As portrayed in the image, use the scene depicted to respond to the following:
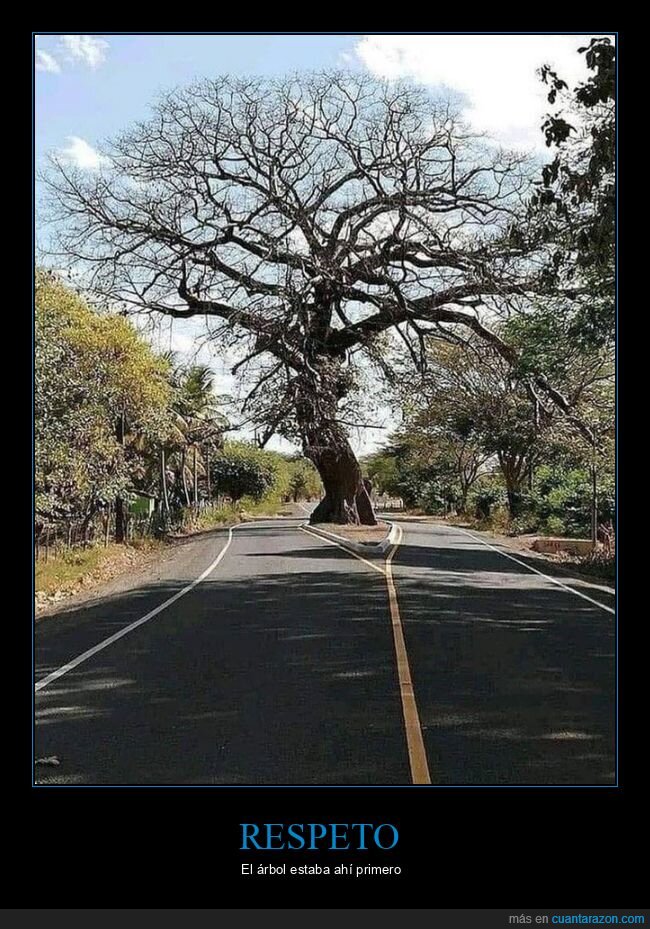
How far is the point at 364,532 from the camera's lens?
16.7 meters

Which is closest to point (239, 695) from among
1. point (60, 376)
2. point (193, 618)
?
point (193, 618)

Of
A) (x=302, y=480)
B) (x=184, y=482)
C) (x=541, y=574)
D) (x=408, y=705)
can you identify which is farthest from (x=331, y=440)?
(x=184, y=482)

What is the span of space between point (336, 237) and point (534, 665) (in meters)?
10.2

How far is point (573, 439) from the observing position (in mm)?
16531

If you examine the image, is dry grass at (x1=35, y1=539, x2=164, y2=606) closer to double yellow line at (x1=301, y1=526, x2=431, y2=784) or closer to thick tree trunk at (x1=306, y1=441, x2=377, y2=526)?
thick tree trunk at (x1=306, y1=441, x2=377, y2=526)

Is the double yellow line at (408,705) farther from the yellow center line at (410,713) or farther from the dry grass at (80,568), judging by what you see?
the dry grass at (80,568)

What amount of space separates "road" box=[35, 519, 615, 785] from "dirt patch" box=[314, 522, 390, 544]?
1539 mm

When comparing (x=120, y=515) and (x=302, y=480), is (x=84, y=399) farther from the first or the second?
(x=120, y=515)

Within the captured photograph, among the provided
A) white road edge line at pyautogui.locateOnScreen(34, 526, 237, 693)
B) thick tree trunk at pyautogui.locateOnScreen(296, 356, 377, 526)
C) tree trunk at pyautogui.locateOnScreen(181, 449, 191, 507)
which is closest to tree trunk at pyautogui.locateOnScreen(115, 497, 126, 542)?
white road edge line at pyautogui.locateOnScreen(34, 526, 237, 693)

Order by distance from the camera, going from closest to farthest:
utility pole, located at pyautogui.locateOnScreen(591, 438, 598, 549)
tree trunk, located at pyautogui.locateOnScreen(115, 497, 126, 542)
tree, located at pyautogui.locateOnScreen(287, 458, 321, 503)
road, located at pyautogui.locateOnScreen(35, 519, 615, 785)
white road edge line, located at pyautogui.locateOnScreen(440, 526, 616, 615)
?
road, located at pyautogui.locateOnScreen(35, 519, 615, 785)
white road edge line, located at pyautogui.locateOnScreen(440, 526, 616, 615)
utility pole, located at pyautogui.locateOnScreen(591, 438, 598, 549)
tree, located at pyautogui.locateOnScreen(287, 458, 321, 503)
tree trunk, located at pyautogui.locateOnScreen(115, 497, 126, 542)

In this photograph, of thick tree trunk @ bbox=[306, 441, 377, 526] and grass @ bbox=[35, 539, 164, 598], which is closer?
thick tree trunk @ bbox=[306, 441, 377, 526]

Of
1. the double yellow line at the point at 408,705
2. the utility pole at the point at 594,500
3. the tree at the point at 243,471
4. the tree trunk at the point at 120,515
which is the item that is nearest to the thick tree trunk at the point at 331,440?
the double yellow line at the point at 408,705

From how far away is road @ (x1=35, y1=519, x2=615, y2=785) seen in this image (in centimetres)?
606
